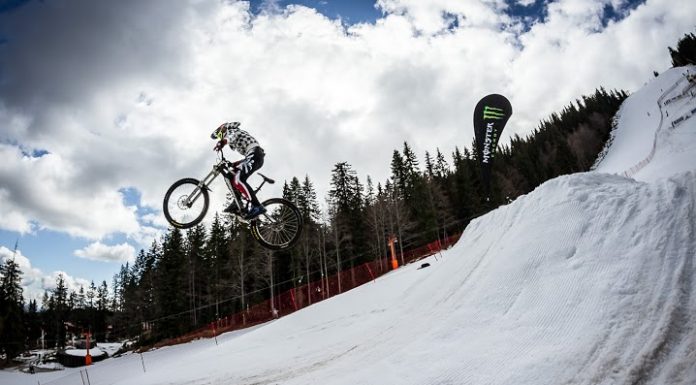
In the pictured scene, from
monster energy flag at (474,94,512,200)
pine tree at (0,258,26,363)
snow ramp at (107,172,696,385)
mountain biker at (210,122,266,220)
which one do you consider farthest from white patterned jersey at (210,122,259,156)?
pine tree at (0,258,26,363)

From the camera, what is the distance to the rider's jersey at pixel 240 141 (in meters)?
7.66

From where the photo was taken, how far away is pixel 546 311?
4996 mm

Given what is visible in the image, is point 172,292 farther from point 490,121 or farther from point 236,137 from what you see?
point 490,121

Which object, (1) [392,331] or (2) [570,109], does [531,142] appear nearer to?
(2) [570,109]

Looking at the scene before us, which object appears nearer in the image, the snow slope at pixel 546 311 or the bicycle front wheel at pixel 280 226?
the snow slope at pixel 546 311

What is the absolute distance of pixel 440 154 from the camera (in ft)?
251

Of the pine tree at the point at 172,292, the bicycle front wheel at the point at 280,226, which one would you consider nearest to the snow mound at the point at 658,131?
the bicycle front wheel at the point at 280,226

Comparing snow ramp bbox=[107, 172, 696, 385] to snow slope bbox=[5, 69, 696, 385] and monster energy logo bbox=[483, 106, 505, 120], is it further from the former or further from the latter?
monster energy logo bbox=[483, 106, 505, 120]

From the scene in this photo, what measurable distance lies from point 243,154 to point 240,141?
0.94 ft

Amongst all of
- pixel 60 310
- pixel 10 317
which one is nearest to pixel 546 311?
pixel 10 317

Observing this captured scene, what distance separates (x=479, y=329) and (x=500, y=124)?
918 centimetres

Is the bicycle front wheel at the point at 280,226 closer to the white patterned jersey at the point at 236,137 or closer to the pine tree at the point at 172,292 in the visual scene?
the white patterned jersey at the point at 236,137

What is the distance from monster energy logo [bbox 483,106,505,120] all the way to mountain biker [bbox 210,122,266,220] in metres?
8.63

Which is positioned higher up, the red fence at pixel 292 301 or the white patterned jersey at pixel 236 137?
the white patterned jersey at pixel 236 137
